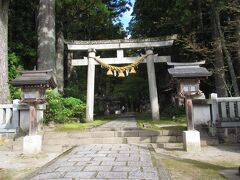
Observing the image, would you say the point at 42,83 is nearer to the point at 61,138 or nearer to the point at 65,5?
the point at 61,138

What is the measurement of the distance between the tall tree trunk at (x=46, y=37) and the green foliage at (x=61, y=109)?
1.91m

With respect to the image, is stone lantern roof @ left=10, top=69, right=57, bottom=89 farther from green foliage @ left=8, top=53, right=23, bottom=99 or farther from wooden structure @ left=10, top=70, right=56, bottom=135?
green foliage @ left=8, top=53, right=23, bottom=99

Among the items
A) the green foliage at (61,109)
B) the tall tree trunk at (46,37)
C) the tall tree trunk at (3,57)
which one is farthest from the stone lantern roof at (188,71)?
the tall tree trunk at (3,57)

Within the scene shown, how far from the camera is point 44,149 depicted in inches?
327

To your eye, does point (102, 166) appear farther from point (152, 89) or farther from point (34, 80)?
point (152, 89)

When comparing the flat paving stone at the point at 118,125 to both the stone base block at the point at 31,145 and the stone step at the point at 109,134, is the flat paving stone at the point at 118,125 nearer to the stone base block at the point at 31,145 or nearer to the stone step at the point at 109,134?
the stone step at the point at 109,134

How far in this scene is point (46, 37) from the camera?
13.0m

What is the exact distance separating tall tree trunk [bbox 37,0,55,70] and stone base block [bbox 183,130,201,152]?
7.65 meters

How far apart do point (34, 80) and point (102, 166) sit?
157 inches

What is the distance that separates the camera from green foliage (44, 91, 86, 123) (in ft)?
36.5

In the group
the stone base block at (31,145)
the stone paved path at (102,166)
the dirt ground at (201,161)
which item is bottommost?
the dirt ground at (201,161)

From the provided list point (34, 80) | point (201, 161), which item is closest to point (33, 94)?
point (34, 80)

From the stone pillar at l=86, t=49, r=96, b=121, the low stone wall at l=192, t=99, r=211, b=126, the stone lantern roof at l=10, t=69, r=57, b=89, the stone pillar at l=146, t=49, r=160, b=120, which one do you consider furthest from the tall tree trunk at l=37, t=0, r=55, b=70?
the low stone wall at l=192, t=99, r=211, b=126

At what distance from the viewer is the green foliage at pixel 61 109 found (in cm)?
1112
